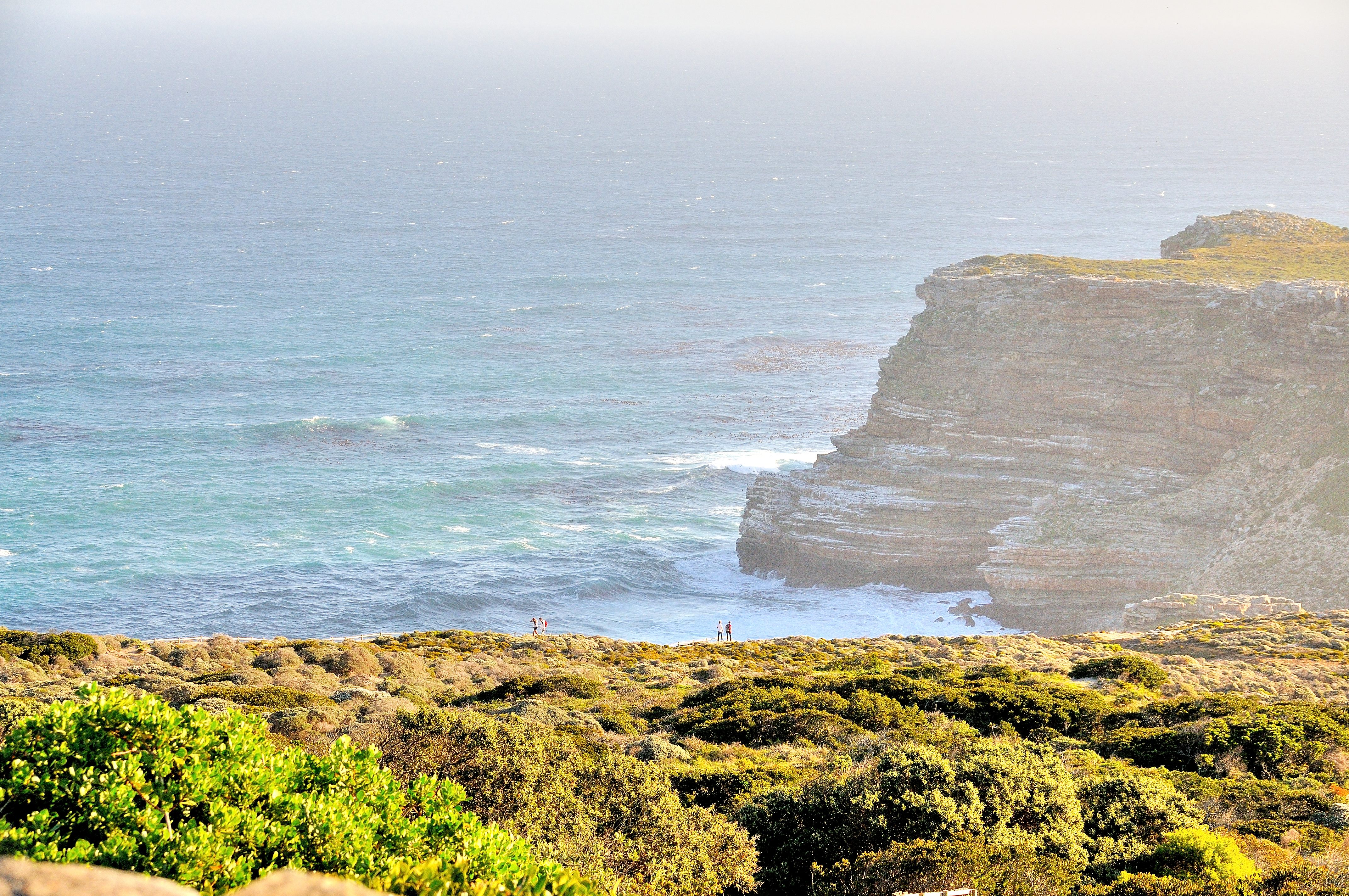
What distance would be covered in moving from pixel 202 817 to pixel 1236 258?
6118 cm

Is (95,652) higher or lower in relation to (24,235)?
lower

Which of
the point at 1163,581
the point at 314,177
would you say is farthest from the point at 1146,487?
the point at 314,177

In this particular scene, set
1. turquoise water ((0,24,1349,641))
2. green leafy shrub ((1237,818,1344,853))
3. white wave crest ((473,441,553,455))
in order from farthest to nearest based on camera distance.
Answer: white wave crest ((473,441,553,455))
turquoise water ((0,24,1349,641))
green leafy shrub ((1237,818,1344,853))

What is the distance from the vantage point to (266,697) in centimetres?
2348

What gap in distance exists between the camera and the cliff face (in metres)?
46.9

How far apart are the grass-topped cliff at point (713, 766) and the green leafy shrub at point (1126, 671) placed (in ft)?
0.34

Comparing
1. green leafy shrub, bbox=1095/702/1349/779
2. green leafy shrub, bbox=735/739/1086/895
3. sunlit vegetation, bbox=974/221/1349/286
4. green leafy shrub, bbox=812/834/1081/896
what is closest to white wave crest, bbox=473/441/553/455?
sunlit vegetation, bbox=974/221/1349/286

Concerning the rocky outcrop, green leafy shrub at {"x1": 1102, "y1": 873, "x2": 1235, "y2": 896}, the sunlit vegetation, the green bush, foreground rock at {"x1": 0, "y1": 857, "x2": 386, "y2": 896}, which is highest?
the sunlit vegetation

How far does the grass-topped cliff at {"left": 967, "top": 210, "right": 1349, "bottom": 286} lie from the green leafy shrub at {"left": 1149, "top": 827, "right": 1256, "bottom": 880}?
44824mm

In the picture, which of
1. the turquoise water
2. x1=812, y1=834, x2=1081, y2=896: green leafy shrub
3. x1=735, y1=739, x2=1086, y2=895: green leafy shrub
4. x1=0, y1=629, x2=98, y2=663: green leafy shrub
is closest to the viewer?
x1=812, y1=834, x2=1081, y2=896: green leafy shrub

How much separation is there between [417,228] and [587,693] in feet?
415

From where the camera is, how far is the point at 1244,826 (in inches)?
601

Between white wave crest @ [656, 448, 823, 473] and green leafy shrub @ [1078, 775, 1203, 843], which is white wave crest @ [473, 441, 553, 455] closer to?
white wave crest @ [656, 448, 823, 473]

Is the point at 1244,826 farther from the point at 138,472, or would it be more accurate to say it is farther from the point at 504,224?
the point at 504,224
